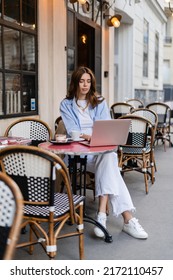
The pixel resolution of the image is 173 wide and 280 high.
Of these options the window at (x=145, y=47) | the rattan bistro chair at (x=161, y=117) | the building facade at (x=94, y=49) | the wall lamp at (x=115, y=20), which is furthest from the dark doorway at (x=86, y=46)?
the window at (x=145, y=47)

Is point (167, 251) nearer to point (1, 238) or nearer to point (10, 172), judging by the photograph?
point (10, 172)

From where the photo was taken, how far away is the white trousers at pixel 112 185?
2686 millimetres

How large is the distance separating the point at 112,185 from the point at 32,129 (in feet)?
3.91

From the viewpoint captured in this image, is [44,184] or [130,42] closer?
[44,184]

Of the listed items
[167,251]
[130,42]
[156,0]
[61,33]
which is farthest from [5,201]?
[156,0]

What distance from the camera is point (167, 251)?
8.08 ft

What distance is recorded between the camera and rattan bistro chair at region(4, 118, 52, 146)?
3424 mm

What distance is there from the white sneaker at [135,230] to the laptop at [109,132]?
2.10 ft

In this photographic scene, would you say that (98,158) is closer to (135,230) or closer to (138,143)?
(135,230)

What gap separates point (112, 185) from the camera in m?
2.68

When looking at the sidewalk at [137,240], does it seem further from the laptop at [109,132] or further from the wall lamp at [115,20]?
the wall lamp at [115,20]

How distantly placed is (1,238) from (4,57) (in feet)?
9.04

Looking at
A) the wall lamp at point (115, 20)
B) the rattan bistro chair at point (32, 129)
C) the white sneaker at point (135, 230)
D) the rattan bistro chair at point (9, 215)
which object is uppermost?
the wall lamp at point (115, 20)

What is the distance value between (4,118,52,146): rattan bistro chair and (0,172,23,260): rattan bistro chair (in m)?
2.22
